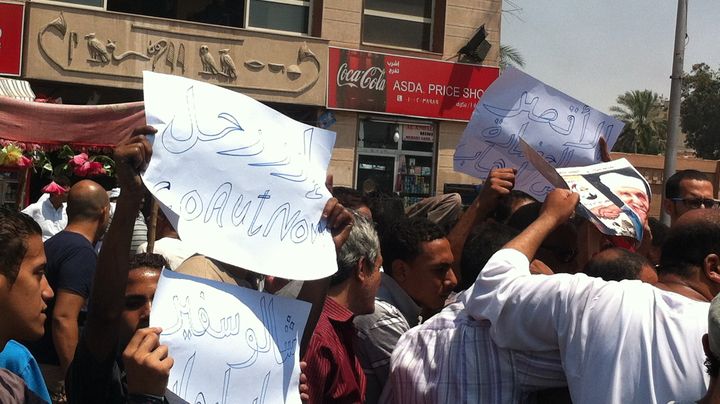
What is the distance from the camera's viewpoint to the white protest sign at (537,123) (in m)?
3.67

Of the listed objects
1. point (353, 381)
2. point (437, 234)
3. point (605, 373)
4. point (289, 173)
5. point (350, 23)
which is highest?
point (350, 23)

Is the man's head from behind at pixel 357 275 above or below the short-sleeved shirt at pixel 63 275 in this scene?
above

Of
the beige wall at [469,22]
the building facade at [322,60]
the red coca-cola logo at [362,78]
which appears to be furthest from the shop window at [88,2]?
the beige wall at [469,22]

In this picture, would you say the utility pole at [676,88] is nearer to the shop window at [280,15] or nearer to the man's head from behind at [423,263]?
the shop window at [280,15]

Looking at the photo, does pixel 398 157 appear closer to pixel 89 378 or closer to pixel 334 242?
pixel 334 242

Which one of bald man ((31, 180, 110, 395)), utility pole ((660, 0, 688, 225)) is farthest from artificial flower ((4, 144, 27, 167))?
utility pole ((660, 0, 688, 225))

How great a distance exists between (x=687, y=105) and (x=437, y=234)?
45.6m

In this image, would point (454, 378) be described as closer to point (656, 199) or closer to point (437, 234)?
point (437, 234)

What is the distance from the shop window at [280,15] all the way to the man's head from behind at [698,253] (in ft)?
46.7

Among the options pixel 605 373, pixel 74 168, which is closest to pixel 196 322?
pixel 605 373

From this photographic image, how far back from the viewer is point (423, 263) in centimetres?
335

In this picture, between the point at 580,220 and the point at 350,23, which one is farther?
the point at 350,23

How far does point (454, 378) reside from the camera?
257cm

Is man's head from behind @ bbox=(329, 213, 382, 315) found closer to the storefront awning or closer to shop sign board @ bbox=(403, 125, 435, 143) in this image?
the storefront awning
